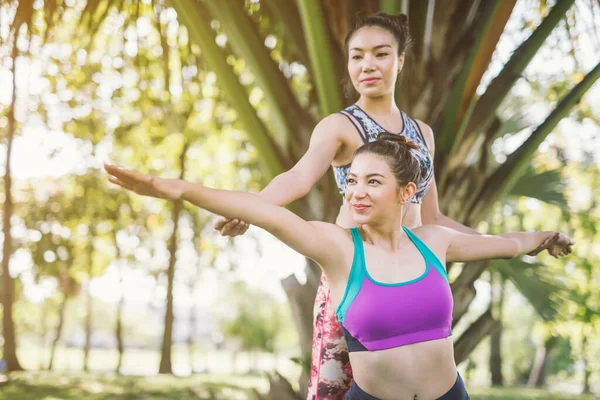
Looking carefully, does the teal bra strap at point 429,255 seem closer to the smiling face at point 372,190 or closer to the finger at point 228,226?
the smiling face at point 372,190

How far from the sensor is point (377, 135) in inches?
73.4

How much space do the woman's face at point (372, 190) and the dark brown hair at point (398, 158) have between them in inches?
0.6

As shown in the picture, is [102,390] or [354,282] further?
[102,390]

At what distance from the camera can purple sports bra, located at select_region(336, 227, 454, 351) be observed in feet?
5.13

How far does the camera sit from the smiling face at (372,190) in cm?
163

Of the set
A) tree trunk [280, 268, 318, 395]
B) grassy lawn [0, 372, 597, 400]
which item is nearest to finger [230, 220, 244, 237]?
tree trunk [280, 268, 318, 395]

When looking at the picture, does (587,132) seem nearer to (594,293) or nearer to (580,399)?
(594,293)

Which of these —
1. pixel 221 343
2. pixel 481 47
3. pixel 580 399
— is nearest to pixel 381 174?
pixel 481 47

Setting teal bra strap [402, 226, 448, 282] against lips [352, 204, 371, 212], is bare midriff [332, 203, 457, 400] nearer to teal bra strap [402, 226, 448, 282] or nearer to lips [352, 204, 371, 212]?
teal bra strap [402, 226, 448, 282]

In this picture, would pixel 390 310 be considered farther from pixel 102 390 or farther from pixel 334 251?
pixel 102 390

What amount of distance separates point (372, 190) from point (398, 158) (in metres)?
0.11

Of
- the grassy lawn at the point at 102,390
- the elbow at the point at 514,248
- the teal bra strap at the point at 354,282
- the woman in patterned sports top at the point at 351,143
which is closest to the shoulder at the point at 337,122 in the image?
the woman in patterned sports top at the point at 351,143

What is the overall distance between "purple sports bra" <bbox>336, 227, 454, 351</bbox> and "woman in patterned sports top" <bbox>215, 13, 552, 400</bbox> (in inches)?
9.2

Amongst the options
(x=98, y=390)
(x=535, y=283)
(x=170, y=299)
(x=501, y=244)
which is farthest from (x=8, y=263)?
(x=501, y=244)
